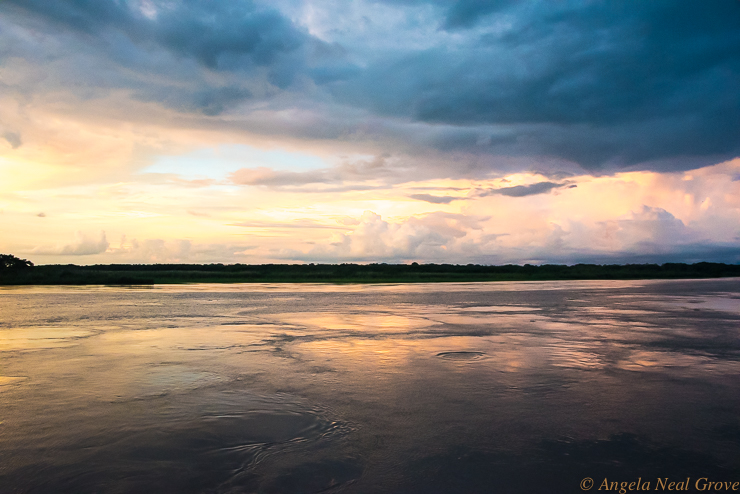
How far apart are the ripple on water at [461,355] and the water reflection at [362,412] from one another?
0.26 feet

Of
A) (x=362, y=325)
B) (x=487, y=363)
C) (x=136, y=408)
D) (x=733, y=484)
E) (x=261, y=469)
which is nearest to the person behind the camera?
(x=733, y=484)

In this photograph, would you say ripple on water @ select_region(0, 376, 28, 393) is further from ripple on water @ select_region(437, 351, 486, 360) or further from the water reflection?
ripple on water @ select_region(437, 351, 486, 360)

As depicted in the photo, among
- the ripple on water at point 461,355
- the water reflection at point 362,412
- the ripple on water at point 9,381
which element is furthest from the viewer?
the ripple on water at point 461,355

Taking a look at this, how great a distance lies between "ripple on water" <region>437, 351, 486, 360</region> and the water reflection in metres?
0.08

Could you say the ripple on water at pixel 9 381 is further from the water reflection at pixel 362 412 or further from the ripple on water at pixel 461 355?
the ripple on water at pixel 461 355

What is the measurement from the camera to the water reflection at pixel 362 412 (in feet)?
17.9

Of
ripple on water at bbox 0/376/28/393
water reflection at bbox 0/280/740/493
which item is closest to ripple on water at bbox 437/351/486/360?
water reflection at bbox 0/280/740/493

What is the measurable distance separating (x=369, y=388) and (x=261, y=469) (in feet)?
12.7

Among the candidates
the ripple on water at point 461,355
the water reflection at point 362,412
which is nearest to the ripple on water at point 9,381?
the water reflection at point 362,412

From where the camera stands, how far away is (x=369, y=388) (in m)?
9.22

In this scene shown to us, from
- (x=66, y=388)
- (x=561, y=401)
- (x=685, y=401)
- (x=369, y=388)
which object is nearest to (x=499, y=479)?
(x=561, y=401)

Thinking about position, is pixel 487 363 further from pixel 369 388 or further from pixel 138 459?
pixel 138 459

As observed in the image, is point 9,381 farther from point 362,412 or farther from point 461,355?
point 461,355

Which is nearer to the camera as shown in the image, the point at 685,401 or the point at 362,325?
the point at 685,401
